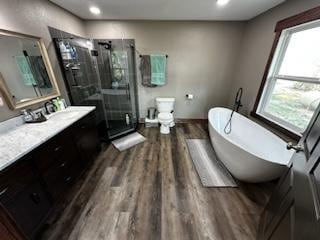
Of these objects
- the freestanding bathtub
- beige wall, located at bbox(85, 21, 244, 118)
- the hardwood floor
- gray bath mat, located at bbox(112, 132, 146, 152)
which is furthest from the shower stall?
the freestanding bathtub

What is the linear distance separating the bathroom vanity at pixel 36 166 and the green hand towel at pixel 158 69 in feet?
5.95

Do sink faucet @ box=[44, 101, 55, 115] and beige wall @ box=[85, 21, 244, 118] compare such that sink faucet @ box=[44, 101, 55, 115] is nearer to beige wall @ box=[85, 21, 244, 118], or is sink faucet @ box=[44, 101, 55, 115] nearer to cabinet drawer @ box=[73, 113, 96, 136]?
cabinet drawer @ box=[73, 113, 96, 136]

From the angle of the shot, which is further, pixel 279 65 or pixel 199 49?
pixel 199 49

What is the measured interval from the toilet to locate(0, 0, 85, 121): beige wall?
1858 millimetres

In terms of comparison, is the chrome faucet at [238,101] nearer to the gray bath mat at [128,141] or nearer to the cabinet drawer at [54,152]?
the gray bath mat at [128,141]

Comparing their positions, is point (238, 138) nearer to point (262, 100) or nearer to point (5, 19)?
point (262, 100)

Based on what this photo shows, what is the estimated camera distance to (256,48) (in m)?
2.65

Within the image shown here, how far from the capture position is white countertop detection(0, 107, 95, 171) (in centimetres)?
110

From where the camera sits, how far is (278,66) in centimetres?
223

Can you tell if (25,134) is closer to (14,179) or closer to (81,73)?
(14,179)

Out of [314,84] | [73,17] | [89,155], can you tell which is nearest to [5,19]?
[73,17]

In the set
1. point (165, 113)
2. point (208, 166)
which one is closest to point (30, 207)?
point (208, 166)

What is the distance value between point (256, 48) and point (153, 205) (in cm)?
316

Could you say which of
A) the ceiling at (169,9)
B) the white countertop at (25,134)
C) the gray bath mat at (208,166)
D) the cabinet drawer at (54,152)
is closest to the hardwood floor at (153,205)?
the gray bath mat at (208,166)
